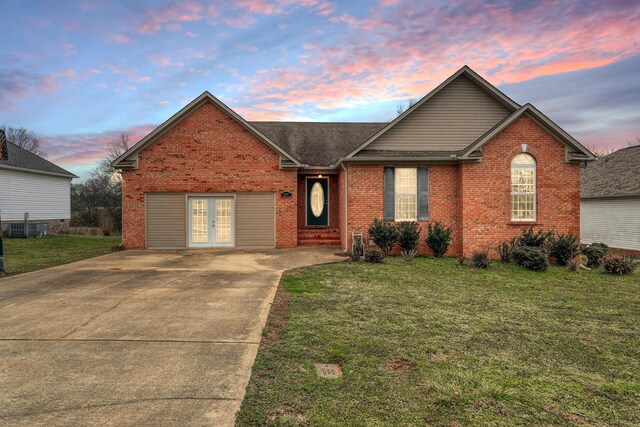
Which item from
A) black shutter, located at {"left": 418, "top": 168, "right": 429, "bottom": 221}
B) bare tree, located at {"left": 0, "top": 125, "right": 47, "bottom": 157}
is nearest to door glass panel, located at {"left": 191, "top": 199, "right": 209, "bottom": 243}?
black shutter, located at {"left": 418, "top": 168, "right": 429, "bottom": 221}

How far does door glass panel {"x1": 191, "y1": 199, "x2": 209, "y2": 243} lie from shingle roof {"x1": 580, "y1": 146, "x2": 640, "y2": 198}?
21.3 meters

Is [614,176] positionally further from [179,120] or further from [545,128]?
[179,120]

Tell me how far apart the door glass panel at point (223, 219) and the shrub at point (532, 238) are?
1202 cm

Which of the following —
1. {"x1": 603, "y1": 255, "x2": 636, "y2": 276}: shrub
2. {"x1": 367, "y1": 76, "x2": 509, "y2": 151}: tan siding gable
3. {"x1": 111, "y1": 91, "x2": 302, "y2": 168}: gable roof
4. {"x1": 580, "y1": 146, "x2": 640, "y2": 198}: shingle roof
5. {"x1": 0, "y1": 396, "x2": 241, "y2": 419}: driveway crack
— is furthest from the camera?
{"x1": 580, "y1": 146, "x2": 640, "y2": 198}: shingle roof

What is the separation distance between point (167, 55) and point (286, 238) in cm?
1049

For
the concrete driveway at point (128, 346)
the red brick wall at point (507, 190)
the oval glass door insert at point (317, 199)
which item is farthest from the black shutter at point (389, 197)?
the concrete driveway at point (128, 346)

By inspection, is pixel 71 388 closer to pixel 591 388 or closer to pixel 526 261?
pixel 591 388

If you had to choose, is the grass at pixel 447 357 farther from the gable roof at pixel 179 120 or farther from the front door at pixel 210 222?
the gable roof at pixel 179 120

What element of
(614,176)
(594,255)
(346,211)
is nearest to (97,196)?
(346,211)

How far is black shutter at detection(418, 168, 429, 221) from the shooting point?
47.6ft

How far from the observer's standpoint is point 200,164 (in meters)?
16.2

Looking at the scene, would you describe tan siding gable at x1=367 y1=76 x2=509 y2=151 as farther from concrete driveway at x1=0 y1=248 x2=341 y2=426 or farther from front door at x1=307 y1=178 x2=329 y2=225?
concrete driveway at x1=0 y1=248 x2=341 y2=426

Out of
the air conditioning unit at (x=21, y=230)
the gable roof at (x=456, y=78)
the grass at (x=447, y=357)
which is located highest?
the gable roof at (x=456, y=78)

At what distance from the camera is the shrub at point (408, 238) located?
44.7 feet
